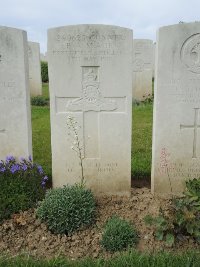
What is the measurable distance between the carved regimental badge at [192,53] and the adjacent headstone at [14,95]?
75.2 inches

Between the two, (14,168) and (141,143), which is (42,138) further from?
(14,168)

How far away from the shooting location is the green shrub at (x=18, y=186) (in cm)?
399

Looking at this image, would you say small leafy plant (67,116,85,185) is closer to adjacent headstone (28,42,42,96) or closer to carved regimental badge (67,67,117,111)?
carved regimental badge (67,67,117,111)

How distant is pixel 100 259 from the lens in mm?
3195

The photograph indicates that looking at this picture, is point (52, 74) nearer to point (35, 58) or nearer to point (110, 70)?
point (110, 70)

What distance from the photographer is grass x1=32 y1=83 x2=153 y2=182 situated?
17.8 ft

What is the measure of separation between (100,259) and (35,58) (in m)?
11.5

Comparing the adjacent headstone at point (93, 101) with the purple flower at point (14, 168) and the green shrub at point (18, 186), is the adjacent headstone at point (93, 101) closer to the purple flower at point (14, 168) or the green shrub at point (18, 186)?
the green shrub at point (18, 186)

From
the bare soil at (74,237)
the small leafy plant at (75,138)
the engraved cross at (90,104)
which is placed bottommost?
the bare soil at (74,237)

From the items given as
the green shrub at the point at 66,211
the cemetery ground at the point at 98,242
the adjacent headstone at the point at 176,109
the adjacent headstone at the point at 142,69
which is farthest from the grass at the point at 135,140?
the adjacent headstone at the point at 142,69

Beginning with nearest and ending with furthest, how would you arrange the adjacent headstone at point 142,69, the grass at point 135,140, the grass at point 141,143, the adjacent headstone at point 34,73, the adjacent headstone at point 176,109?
1. the adjacent headstone at point 176,109
2. the grass at point 141,143
3. the grass at point 135,140
4. the adjacent headstone at point 142,69
5. the adjacent headstone at point 34,73

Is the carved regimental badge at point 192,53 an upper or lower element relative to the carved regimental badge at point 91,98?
upper

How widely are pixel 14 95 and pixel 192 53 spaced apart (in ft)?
7.25

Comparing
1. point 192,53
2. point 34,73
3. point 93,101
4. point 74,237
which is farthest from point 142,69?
point 74,237
